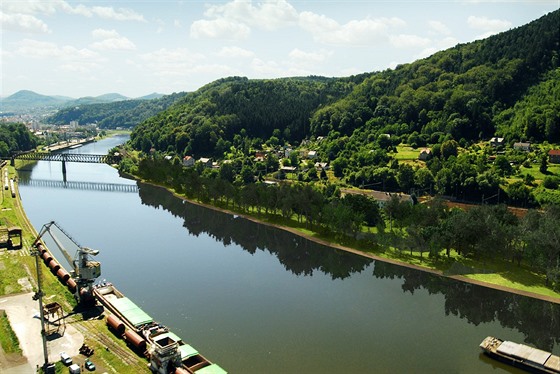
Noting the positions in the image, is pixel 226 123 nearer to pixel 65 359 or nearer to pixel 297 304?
pixel 297 304

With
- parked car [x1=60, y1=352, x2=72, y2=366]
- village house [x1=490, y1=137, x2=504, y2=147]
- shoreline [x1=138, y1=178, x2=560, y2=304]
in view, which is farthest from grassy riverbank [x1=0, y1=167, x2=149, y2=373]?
village house [x1=490, y1=137, x2=504, y2=147]

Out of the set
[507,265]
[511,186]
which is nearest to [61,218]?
[507,265]

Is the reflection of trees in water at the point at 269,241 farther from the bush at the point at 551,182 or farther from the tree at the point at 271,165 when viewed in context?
the bush at the point at 551,182

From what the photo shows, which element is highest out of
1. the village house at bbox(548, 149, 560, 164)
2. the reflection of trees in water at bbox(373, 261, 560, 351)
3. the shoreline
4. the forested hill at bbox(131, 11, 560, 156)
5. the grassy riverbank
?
the forested hill at bbox(131, 11, 560, 156)

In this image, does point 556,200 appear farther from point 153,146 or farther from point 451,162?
point 153,146

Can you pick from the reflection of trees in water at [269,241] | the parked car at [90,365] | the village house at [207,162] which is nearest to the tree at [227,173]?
the reflection of trees in water at [269,241]

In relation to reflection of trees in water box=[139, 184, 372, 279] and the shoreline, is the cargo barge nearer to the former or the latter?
reflection of trees in water box=[139, 184, 372, 279]

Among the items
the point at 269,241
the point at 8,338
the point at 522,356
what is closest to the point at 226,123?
the point at 269,241

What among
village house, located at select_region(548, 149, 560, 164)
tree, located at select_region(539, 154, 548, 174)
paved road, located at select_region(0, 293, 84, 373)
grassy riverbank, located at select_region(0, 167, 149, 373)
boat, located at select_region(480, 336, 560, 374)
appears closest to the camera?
grassy riverbank, located at select_region(0, 167, 149, 373)
